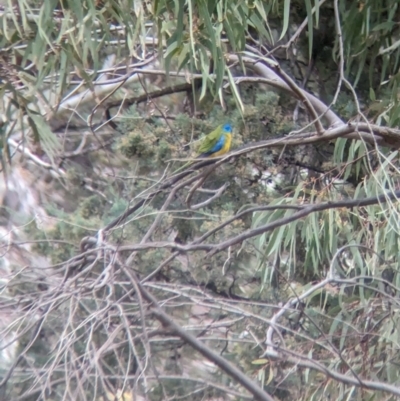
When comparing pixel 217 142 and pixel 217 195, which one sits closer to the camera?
pixel 217 195

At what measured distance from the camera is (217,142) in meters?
3.47

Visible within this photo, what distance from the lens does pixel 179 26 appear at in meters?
1.89

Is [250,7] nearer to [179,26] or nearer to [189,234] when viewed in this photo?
[179,26]

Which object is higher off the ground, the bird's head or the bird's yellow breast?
the bird's head

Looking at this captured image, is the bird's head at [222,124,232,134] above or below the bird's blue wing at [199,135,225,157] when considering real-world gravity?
above

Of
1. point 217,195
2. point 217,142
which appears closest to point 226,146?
point 217,142

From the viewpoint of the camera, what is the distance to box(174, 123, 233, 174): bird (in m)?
3.41

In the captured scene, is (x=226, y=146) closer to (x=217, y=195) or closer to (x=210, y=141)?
(x=210, y=141)

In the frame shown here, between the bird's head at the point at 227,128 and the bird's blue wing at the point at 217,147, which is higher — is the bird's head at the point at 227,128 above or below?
above

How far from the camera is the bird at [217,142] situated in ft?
11.2

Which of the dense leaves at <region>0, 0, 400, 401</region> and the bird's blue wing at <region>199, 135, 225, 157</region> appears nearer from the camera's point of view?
the dense leaves at <region>0, 0, 400, 401</region>

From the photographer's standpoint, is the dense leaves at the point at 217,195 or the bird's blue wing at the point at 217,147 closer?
the dense leaves at the point at 217,195

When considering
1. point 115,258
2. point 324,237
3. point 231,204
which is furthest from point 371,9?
point 115,258

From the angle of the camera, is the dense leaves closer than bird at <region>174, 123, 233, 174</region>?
Yes
